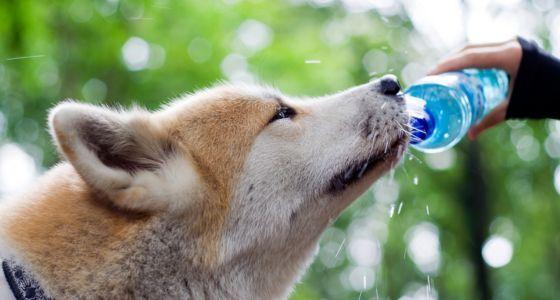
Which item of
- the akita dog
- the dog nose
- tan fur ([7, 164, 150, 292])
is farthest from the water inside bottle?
tan fur ([7, 164, 150, 292])

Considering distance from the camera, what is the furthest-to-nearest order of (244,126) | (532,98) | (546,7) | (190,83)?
(546,7), (190,83), (532,98), (244,126)

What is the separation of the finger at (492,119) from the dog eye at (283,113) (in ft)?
4.88

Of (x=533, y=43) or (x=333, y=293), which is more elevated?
(x=533, y=43)

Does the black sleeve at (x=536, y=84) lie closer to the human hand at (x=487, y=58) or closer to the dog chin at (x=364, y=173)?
the human hand at (x=487, y=58)

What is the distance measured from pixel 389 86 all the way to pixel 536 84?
113cm

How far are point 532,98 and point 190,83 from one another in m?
7.93

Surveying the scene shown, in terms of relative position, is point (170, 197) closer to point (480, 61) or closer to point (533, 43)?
point (480, 61)

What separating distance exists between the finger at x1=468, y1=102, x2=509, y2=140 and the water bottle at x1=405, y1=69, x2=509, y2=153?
0.25 meters

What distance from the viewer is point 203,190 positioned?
12.1ft

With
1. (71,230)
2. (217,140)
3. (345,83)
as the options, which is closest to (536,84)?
(217,140)

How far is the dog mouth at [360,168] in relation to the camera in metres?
3.99

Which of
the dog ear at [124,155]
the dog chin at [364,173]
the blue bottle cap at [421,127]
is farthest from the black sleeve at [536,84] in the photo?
the dog ear at [124,155]

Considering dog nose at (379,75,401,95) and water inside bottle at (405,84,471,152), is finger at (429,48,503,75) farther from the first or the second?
dog nose at (379,75,401,95)

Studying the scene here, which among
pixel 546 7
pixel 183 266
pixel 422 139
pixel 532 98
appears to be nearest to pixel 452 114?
pixel 422 139
